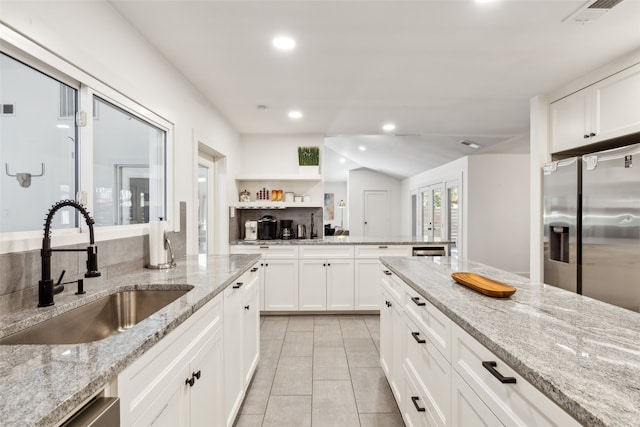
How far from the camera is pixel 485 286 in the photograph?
4.77 feet

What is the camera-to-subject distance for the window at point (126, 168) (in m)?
1.78

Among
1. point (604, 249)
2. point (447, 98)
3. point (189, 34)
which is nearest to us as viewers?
point (189, 34)

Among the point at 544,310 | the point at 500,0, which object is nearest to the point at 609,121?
the point at 500,0

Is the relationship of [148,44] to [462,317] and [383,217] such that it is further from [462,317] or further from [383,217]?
[383,217]

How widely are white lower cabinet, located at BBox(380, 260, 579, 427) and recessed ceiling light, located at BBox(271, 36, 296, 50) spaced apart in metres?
1.71

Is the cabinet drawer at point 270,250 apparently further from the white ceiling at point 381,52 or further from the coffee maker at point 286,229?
the white ceiling at point 381,52

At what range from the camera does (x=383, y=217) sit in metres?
11.0

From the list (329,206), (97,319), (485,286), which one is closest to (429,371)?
(485,286)

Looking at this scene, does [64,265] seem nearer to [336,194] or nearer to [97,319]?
[97,319]

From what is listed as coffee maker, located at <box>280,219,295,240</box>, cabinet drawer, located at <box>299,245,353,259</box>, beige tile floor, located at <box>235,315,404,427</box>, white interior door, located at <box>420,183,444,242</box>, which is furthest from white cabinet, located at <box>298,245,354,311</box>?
white interior door, located at <box>420,183,444,242</box>

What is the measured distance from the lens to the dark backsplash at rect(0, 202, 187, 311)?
3.84 ft

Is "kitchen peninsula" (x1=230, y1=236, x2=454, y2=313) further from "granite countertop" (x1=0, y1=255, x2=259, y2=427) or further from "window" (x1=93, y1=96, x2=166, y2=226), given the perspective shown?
"granite countertop" (x1=0, y1=255, x2=259, y2=427)

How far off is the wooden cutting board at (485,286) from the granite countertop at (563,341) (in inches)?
1.1

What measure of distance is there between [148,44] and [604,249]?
A: 3.56 metres
